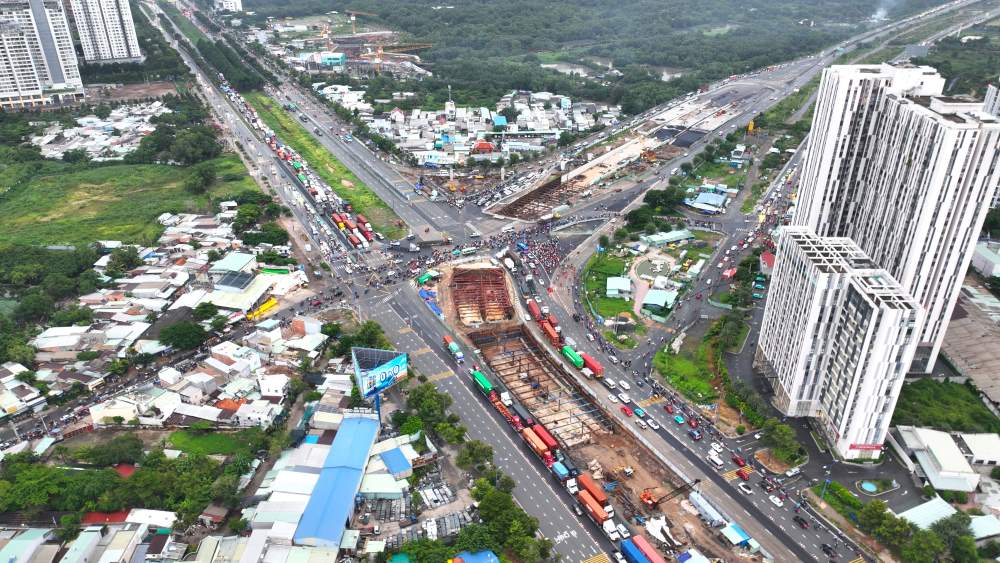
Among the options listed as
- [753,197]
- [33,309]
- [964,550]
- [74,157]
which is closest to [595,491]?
[964,550]

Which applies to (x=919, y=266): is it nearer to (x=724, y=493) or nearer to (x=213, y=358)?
(x=724, y=493)

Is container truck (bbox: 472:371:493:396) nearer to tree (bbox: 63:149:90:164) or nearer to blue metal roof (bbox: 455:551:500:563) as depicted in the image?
blue metal roof (bbox: 455:551:500:563)

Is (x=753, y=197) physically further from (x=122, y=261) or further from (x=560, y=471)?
(x=122, y=261)

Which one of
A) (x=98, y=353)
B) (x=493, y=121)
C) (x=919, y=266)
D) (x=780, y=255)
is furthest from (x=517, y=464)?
(x=493, y=121)

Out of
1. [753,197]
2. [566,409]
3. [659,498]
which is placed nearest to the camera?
[659,498]

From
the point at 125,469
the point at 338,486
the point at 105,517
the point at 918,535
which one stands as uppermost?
the point at 918,535

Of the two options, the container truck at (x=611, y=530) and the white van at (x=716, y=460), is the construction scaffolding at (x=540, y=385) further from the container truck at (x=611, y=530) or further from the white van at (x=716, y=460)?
the container truck at (x=611, y=530)

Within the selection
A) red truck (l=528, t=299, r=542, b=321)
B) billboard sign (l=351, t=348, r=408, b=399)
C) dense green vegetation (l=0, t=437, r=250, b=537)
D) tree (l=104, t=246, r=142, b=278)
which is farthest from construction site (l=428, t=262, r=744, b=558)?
tree (l=104, t=246, r=142, b=278)
